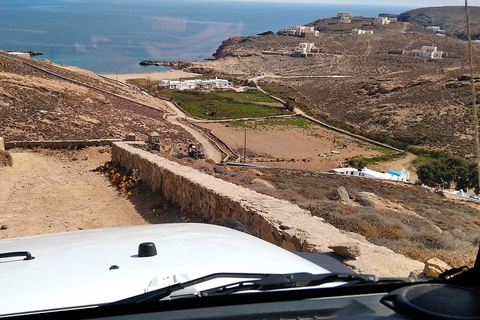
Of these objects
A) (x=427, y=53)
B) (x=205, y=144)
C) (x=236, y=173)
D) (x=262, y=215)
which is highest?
(x=427, y=53)

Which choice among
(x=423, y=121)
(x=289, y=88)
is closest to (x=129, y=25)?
(x=289, y=88)

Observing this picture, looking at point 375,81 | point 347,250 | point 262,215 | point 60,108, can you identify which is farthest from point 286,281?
point 375,81

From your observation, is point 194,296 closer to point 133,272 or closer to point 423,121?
point 133,272

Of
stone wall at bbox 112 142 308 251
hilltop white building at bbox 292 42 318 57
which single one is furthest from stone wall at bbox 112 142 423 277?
hilltop white building at bbox 292 42 318 57

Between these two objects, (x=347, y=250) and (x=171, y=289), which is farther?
(x=347, y=250)

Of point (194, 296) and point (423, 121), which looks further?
point (423, 121)

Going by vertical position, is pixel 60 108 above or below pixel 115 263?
below

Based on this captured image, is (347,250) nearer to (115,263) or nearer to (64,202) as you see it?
(115,263)
